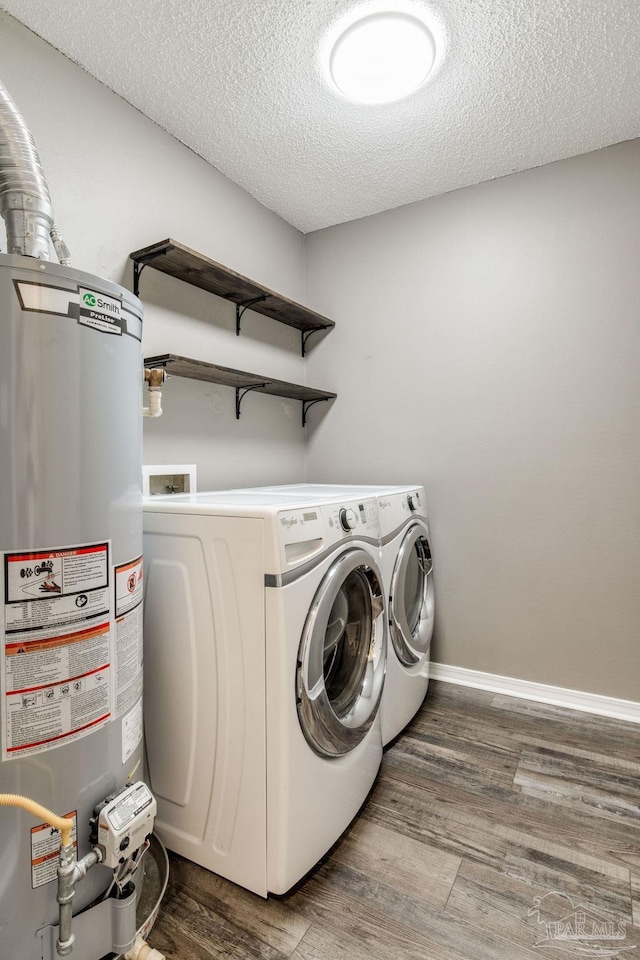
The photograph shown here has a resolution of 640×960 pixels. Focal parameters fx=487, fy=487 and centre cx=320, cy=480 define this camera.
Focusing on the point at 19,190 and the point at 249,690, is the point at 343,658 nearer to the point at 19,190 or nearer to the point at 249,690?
the point at 249,690

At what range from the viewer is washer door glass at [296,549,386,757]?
4.06ft

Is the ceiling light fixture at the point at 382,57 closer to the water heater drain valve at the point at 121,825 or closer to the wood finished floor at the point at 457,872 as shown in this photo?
the water heater drain valve at the point at 121,825

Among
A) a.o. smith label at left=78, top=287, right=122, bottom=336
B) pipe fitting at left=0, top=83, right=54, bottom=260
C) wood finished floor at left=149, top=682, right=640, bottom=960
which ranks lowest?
wood finished floor at left=149, top=682, right=640, bottom=960

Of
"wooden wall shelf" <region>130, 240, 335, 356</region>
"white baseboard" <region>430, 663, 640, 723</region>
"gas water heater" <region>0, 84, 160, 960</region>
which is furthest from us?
"white baseboard" <region>430, 663, 640, 723</region>

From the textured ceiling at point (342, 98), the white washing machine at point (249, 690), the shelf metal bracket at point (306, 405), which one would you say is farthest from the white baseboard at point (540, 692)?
the textured ceiling at point (342, 98)

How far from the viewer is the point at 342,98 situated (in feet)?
5.84

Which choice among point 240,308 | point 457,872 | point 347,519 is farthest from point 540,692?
point 240,308

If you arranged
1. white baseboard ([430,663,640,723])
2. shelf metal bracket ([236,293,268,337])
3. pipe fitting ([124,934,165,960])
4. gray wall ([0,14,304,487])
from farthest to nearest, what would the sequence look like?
shelf metal bracket ([236,293,268,337]) → white baseboard ([430,663,640,723]) → gray wall ([0,14,304,487]) → pipe fitting ([124,934,165,960])

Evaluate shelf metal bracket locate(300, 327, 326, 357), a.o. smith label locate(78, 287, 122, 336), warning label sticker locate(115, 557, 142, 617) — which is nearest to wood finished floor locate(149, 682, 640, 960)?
warning label sticker locate(115, 557, 142, 617)

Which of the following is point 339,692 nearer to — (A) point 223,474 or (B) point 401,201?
(A) point 223,474

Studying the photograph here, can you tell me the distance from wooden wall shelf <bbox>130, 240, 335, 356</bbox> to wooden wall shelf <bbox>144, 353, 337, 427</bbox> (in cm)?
28

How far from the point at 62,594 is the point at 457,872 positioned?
1.27 metres

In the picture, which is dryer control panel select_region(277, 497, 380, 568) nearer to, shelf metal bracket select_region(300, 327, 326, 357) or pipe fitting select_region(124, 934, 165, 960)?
pipe fitting select_region(124, 934, 165, 960)

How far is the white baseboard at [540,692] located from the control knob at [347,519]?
1414 millimetres
